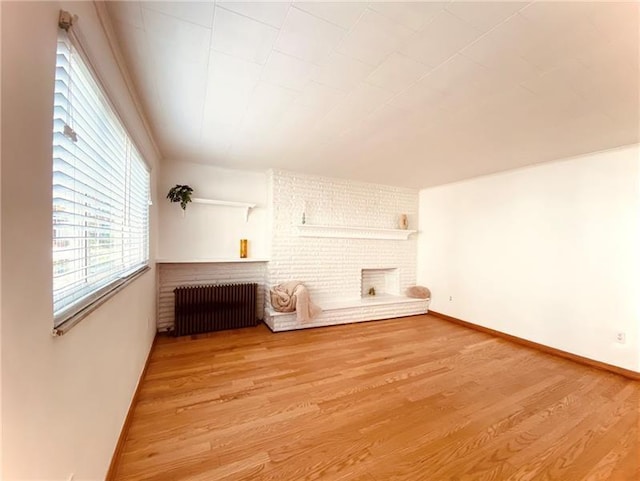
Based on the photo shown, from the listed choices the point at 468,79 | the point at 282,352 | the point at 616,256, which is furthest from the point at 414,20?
the point at 616,256

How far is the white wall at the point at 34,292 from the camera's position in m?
0.62

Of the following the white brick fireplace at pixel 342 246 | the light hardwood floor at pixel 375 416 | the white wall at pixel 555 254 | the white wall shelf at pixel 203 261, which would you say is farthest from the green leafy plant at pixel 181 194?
the white wall at pixel 555 254

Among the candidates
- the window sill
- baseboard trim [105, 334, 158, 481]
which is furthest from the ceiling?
baseboard trim [105, 334, 158, 481]

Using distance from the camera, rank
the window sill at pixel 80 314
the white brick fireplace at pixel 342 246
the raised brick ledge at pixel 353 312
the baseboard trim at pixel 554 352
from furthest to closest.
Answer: the white brick fireplace at pixel 342 246, the raised brick ledge at pixel 353 312, the baseboard trim at pixel 554 352, the window sill at pixel 80 314

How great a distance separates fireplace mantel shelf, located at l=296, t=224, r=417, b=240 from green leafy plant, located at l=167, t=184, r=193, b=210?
156 cm

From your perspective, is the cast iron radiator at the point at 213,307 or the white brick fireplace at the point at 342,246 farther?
the white brick fireplace at the point at 342,246

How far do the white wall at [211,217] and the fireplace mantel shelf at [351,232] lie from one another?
0.68 m

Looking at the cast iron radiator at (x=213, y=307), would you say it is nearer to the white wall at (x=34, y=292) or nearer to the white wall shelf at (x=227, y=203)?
the white wall shelf at (x=227, y=203)

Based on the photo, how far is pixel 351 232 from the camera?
4441 millimetres

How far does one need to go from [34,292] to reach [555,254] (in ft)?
14.6

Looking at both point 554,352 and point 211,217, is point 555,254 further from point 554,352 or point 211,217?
point 211,217

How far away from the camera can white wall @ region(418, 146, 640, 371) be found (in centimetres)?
270

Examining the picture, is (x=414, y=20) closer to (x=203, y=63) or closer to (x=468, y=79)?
(x=468, y=79)

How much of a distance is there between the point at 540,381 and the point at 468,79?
2796 millimetres
